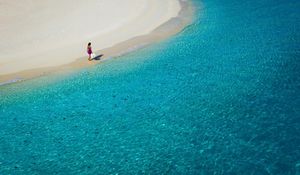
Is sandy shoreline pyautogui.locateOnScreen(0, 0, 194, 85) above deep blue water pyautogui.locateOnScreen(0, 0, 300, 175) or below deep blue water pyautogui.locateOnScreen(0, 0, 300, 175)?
above

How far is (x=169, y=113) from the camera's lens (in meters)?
16.2

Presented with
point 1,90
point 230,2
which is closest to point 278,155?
point 1,90

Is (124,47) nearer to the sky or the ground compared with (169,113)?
nearer to the sky

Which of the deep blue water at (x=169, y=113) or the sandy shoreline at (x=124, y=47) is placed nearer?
the deep blue water at (x=169, y=113)

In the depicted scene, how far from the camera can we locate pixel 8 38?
88.7ft

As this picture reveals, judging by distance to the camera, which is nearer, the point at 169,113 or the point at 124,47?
the point at 169,113

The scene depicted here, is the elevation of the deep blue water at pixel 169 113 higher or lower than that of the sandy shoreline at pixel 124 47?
lower

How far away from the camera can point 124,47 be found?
1025 inches

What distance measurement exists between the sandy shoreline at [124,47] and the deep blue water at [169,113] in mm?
951

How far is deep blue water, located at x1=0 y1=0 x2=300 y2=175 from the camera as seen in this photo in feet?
42.3

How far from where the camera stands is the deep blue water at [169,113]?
1288 cm

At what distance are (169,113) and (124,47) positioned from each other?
11.3 meters

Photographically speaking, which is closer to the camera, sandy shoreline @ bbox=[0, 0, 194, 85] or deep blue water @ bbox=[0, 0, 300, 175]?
deep blue water @ bbox=[0, 0, 300, 175]

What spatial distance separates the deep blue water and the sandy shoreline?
95cm
